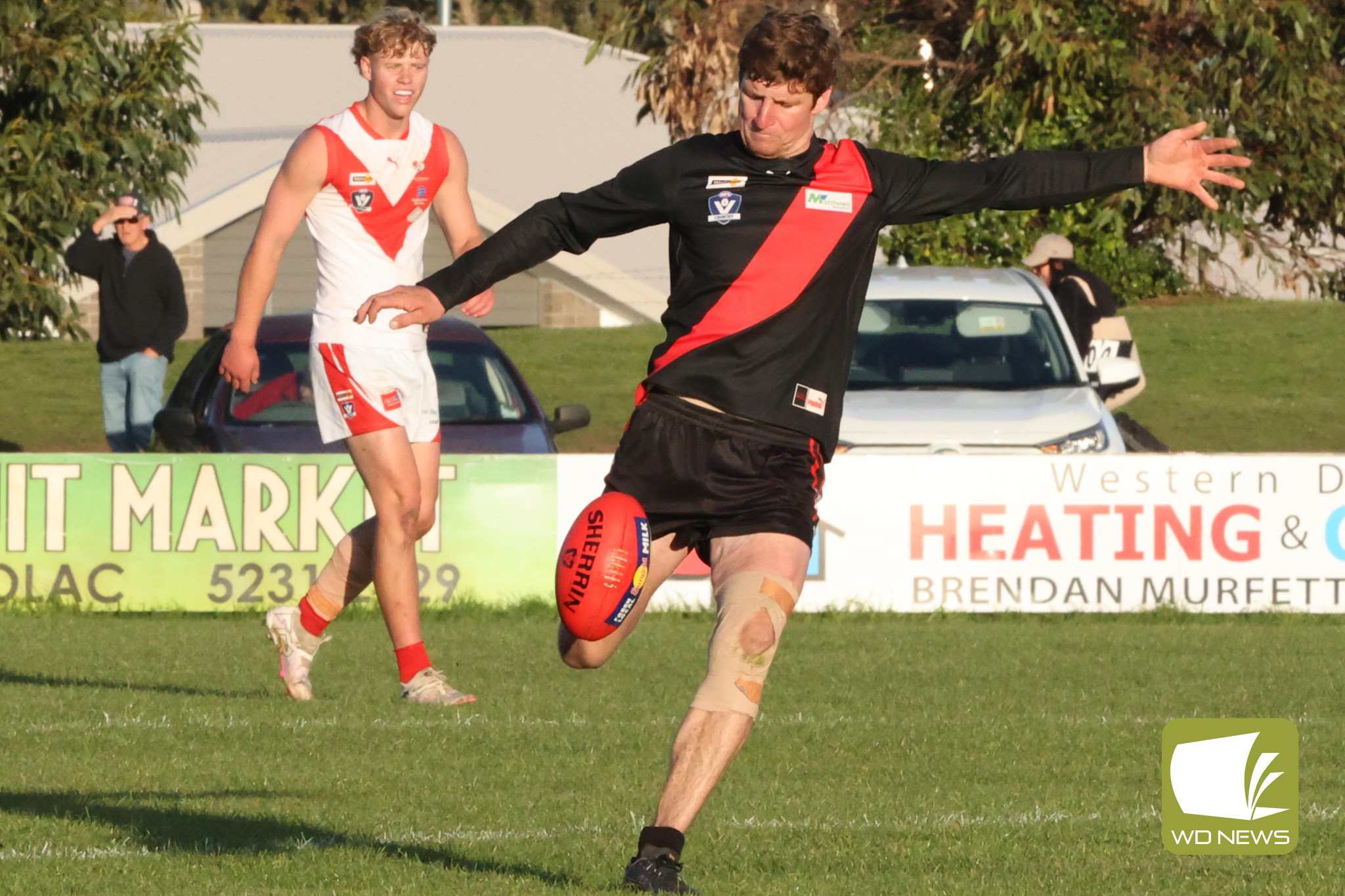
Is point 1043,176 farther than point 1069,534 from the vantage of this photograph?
No

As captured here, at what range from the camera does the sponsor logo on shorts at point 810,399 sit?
535cm

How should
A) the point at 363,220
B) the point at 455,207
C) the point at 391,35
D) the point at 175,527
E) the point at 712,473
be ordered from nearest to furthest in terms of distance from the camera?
the point at 712,473, the point at 391,35, the point at 363,220, the point at 455,207, the point at 175,527

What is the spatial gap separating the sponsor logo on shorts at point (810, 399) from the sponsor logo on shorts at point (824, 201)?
1.43ft

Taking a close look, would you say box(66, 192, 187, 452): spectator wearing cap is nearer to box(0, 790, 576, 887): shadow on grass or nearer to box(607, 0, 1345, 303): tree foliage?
box(607, 0, 1345, 303): tree foliage

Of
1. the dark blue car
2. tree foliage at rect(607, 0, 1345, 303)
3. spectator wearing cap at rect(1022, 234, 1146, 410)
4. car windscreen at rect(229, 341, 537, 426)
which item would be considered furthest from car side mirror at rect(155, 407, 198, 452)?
tree foliage at rect(607, 0, 1345, 303)

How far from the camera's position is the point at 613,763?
7188 millimetres

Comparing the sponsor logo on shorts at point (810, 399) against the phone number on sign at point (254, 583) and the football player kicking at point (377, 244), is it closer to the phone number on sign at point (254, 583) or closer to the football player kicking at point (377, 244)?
the football player kicking at point (377, 244)

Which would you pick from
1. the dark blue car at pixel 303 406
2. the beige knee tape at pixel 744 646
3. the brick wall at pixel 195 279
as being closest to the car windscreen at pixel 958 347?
the dark blue car at pixel 303 406

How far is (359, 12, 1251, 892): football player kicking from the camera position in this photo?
207 inches

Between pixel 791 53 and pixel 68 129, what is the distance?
1448 cm

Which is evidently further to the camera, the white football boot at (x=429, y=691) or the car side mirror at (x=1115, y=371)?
the car side mirror at (x=1115, y=371)

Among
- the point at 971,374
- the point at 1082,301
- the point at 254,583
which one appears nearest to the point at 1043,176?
the point at 254,583

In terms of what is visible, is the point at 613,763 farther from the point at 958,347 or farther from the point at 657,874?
the point at 958,347

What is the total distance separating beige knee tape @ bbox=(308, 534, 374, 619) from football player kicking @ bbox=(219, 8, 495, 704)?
22cm
